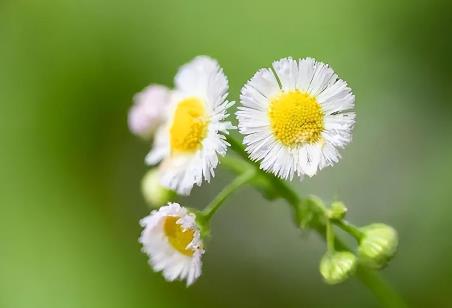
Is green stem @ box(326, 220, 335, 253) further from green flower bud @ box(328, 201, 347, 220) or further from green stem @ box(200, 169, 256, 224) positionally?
green stem @ box(200, 169, 256, 224)

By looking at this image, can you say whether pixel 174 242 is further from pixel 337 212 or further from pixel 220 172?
pixel 220 172

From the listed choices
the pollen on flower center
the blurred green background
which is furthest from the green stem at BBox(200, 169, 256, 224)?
the blurred green background

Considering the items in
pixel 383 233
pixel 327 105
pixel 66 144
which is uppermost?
pixel 66 144

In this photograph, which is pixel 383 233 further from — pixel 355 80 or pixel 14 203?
pixel 14 203

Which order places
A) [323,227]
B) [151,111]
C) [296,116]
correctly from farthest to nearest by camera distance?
[151,111], [323,227], [296,116]

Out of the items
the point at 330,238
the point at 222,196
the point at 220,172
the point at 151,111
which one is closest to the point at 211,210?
the point at 222,196

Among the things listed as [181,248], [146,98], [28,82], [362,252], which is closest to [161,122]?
[146,98]

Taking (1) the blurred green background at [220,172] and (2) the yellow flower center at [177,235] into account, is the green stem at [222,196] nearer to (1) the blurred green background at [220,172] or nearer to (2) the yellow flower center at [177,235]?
(2) the yellow flower center at [177,235]
